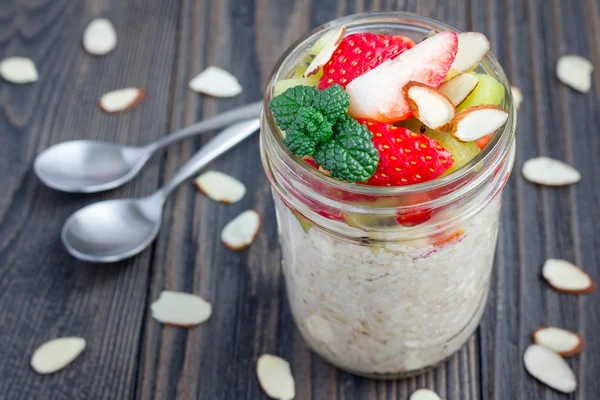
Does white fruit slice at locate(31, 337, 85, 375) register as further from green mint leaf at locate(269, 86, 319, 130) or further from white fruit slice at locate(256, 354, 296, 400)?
green mint leaf at locate(269, 86, 319, 130)

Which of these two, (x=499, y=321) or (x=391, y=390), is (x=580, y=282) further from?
(x=391, y=390)

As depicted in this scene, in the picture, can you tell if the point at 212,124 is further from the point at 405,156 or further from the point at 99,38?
the point at 405,156

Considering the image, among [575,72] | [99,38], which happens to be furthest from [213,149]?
[575,72]

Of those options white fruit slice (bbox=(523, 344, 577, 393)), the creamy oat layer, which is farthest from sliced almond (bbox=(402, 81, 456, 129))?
white fruit slice (bbox=(523, 344, 577, 393))

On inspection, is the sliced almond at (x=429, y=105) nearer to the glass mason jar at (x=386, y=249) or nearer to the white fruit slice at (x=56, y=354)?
the glass mason jar at (x=386, y=249)

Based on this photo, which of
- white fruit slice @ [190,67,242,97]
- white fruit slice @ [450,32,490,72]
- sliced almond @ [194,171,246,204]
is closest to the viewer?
white fruit slice @ [450,32,490,72]
